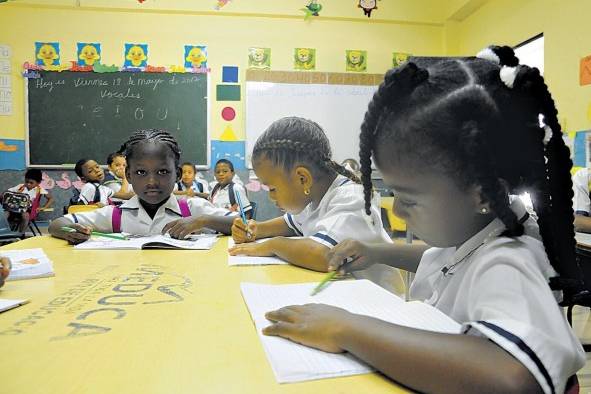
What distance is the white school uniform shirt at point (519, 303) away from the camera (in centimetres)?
40

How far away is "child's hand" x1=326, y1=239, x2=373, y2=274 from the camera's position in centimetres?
91

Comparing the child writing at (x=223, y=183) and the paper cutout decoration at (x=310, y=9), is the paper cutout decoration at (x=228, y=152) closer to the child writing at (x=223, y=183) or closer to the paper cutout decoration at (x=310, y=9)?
the child writing at (x=223, y=183)

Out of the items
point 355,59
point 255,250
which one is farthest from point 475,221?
point 355,59

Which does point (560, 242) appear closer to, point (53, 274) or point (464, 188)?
point (464, 188)

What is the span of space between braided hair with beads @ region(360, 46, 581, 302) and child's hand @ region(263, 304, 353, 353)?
21 cm

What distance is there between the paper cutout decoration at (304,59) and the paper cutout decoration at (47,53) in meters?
2.20

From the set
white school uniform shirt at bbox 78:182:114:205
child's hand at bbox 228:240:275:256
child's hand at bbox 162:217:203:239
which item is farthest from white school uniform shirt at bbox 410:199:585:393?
white school uniform shirt at bbox 78:182:114:205

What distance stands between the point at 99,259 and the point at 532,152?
96cm

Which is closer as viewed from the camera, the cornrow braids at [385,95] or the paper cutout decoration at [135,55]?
the cornrow braids at [385,95]

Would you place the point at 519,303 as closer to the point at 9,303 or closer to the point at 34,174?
the point at 9,303

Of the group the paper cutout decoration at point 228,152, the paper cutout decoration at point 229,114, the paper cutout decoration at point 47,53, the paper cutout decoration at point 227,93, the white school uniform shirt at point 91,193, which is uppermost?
the paper cutout decoration at point 47,53

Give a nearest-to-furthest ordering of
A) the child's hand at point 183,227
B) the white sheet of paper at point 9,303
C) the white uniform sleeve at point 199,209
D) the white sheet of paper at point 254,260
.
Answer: the white sheet of paper at point 9,303, the white sheet of paper at point 254,260, the child's hand at point 183,227, the white uniform sleeve at point 199,209

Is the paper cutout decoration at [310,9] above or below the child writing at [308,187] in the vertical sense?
above

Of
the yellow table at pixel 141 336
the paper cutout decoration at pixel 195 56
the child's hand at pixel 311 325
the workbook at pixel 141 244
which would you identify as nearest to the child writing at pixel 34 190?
the paper cutout decoration at pixel 195 56
